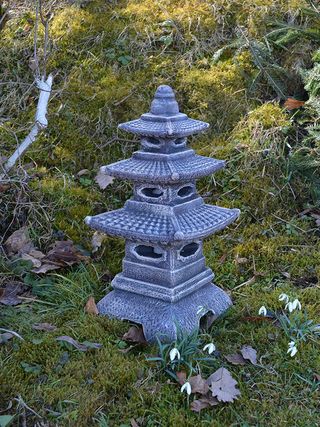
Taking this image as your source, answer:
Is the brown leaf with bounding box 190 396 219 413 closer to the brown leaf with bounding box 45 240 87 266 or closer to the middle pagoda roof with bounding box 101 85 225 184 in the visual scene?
the middle pagoda roof with bounding box 101 85 225 184

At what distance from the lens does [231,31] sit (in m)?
6.51

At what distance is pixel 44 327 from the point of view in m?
3.60

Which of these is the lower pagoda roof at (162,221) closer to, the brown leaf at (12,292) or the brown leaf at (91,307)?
the brown leaf at (91,307)

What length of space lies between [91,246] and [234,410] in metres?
2.03

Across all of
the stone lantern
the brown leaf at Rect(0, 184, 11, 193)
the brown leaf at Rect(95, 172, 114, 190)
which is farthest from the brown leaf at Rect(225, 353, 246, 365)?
the brown leaf at Rect(0, 184, 11, 193)

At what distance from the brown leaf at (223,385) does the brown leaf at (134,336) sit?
578 mm

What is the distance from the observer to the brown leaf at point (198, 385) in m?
3.04

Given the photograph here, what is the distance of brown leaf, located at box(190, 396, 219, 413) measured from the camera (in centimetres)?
296

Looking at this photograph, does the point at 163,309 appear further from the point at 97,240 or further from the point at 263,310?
the point at 97,240

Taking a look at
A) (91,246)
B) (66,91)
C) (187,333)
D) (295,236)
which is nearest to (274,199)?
(295,236)

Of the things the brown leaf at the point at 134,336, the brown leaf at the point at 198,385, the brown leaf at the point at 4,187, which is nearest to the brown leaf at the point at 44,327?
the brown leaf at the point at 134,336

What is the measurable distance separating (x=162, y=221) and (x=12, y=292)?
1264mm

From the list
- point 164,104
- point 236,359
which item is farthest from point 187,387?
point 164,104

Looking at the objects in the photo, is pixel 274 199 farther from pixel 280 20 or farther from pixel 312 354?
pixel 280 20
